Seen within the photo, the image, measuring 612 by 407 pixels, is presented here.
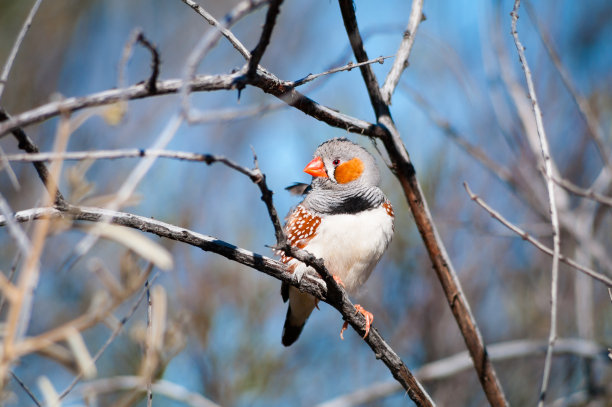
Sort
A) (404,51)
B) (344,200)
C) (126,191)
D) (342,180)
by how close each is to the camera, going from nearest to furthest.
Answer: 1. (126,191)
2. (404,51)
3. (344,200)
4. (342,180)

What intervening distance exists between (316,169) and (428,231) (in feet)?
3.54

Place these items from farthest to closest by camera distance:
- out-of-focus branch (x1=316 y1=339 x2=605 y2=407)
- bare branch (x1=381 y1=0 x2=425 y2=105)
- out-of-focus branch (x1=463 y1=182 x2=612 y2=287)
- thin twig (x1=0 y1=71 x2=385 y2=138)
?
out-of-focus branch (x1=316 y1=339 x2=605 y2=407) → bare branch (x1=381 y1=0 x2=425 y2=105) → out-of-focus branch (x1=463 y1=182 x2=612 y2=287) → thin twig (x1=0 y1=71 x2=385 y2=138)

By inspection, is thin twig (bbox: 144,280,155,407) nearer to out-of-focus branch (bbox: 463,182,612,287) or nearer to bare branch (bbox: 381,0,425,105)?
out-of-focus branch (bbox: 463,182,612,287)

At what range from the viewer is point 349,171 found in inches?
143

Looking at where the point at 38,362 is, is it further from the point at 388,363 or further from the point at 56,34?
the point at 388,363

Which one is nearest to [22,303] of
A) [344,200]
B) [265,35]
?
[265,35]

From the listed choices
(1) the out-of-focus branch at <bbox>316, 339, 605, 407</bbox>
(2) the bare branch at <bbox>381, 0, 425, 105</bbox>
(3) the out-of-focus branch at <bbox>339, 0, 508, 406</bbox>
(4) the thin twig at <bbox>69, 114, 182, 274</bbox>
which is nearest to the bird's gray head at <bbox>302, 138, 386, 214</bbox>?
(3) the out-of-focus branch at <bbox>339, 0, 508, 406</bbox>

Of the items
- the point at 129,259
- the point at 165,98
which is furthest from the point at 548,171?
the point at 165,98

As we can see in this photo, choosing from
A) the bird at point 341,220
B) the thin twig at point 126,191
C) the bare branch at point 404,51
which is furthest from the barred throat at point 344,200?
the thin twig at point 126,191

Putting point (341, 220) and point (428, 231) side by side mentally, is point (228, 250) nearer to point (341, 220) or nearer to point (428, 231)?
point (428, 231)

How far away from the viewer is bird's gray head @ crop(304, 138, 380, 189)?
141 inches

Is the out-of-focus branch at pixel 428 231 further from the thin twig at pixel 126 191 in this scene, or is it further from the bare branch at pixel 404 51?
the thin twig at pixel 126 191

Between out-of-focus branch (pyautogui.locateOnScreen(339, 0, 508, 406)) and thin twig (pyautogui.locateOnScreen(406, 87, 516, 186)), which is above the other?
thin twig (pyautogui.locateOnScreen(406, 87, 516, 186))

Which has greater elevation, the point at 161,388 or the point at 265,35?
the point at 265,35
